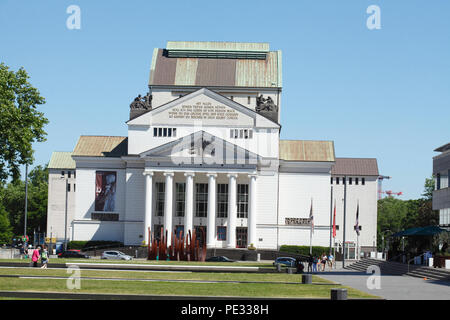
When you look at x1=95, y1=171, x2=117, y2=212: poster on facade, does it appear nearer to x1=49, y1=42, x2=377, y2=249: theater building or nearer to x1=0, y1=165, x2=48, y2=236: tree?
x1=49, y1=42, x2=377, y2=249: theater building

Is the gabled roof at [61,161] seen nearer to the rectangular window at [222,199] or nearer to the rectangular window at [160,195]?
the rectangular window at [160,195]

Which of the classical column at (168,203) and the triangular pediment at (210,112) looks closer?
the classical column at (168,203)

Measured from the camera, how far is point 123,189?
95000mm

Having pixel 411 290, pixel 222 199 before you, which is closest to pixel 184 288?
pixel 411 290

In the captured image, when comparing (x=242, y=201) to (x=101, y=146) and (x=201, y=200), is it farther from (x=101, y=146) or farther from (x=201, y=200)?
(x=101, y=146)

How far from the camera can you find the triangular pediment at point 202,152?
3482 inches

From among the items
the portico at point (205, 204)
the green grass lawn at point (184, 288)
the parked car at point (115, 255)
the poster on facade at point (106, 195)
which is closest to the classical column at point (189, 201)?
the portico at point (205, 204)

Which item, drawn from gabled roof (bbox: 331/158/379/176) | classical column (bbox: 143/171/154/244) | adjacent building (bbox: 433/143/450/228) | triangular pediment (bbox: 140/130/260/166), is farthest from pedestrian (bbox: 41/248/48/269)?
gabled roof (bbox: 331/158/379/176)

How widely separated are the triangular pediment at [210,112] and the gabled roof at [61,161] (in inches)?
1596

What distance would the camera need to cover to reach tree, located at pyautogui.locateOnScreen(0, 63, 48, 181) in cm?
7012

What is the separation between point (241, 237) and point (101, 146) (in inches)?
907

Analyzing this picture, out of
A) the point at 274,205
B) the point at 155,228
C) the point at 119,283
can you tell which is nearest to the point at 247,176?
the point at 274,205

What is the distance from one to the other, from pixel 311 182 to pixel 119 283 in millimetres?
59296
